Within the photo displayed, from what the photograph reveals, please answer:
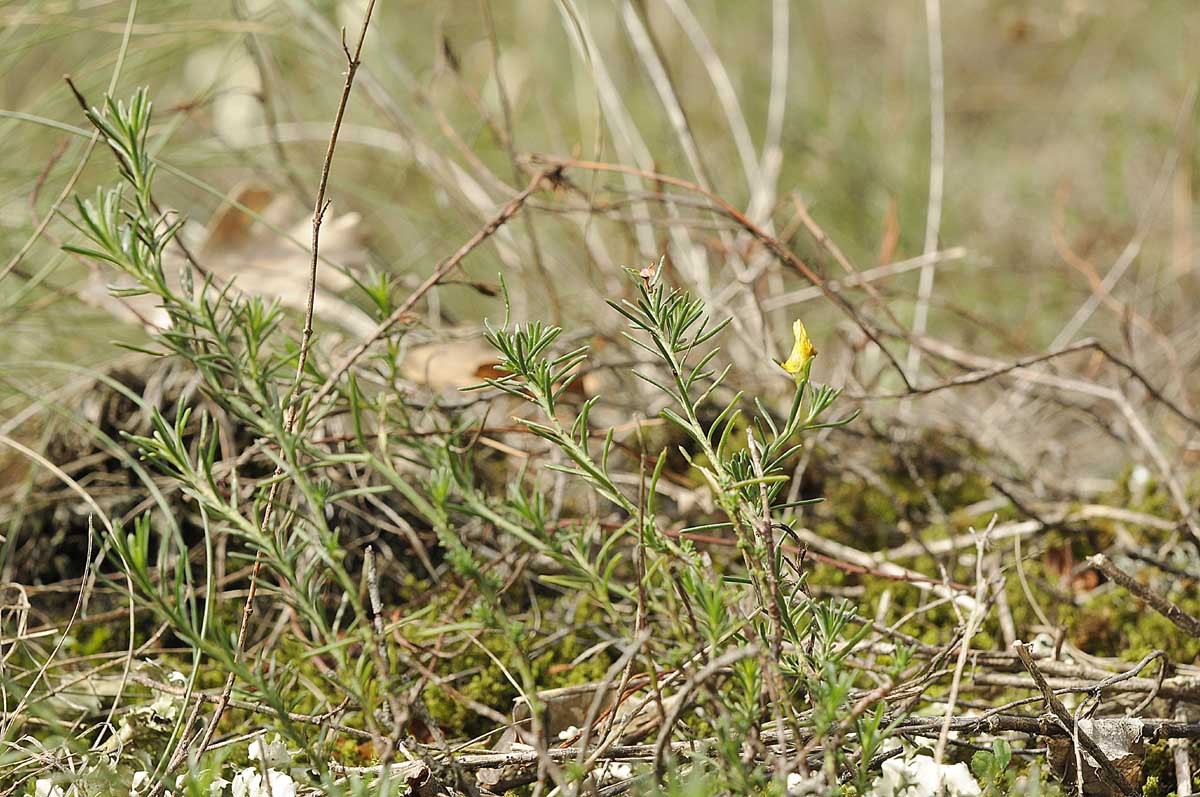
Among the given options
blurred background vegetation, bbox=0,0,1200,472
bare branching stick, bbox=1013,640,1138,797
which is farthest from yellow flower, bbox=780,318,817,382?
blurred background vegetation, bbox=0,0,1200,472

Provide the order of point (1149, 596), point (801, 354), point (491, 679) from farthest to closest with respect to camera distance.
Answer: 1. point (491, 679)
2. point (1149, 596)
3. point (801, 354)

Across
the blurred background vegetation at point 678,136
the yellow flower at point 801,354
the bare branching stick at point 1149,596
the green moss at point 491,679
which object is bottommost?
the green moss at point 491,679

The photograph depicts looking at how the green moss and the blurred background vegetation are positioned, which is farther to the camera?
the blurred background vegetation

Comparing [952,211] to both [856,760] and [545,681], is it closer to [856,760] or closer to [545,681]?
[545,681]

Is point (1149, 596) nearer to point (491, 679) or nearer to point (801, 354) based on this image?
point (801, 354)

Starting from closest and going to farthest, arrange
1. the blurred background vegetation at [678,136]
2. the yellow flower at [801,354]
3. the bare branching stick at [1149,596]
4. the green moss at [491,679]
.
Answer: the yellow flower at [801,354] → the bare branching stick at [1149,596] → the green moss at [491,679] → the blurred background vegetation at [678,136]

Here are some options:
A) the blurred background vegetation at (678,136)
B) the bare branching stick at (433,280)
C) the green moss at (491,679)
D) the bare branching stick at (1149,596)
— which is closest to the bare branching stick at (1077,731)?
the bare branching stick at (1149,596)

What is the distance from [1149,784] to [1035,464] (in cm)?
87

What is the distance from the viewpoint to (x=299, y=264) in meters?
1.82

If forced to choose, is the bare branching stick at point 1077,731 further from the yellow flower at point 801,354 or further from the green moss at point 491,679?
the green moss at point 491,679

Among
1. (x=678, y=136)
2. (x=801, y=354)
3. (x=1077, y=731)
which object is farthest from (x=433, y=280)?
(x=678, y=136)

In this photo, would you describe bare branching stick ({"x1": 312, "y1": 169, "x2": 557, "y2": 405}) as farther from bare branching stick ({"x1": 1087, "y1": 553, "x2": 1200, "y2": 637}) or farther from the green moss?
bare branching stick ({"x1": 1087, "y1": 553, "x2": 1200, "y2": 637})

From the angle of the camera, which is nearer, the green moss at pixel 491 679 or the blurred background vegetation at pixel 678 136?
the green moss at pixel 491 679

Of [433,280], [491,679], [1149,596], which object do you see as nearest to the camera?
[1149,596]
